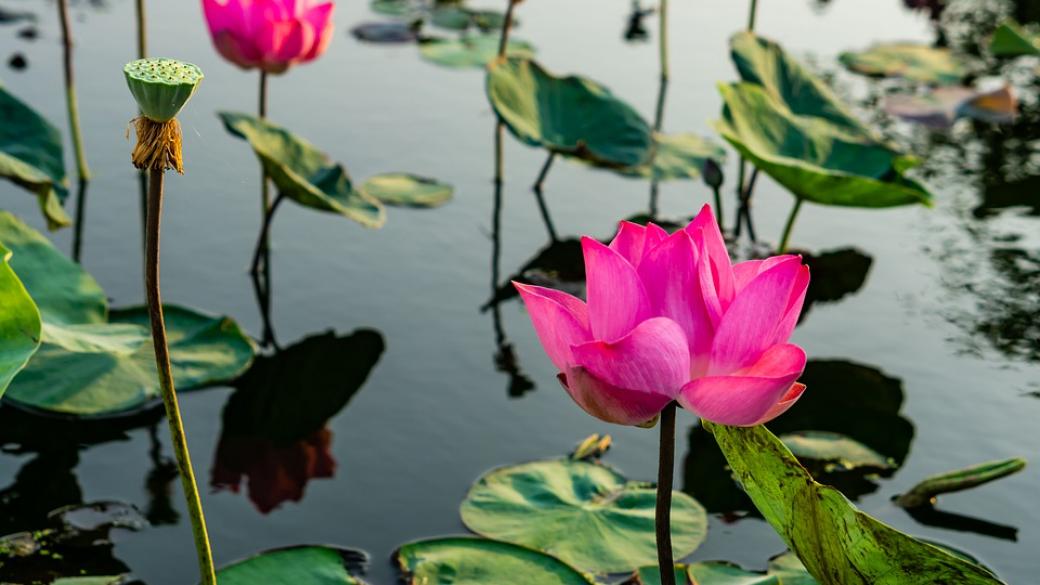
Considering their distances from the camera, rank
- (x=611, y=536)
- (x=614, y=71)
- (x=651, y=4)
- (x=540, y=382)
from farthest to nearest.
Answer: (x=651, y=4) < (x=614, y=71) < (x=540, y=382) < (x=611, y=536)

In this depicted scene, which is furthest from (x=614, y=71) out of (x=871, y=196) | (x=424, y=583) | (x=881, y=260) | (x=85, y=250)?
(x=424, y=583)

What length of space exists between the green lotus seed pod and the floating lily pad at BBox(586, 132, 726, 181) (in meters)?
1.88

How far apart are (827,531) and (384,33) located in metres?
3.04

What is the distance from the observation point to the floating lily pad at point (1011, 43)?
379cm

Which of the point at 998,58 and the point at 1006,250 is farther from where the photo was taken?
the point at 998,58

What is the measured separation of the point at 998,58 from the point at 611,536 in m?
3.11

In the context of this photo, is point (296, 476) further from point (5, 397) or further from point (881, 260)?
point (881, 260)

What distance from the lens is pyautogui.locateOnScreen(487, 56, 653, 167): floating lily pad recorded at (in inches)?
101

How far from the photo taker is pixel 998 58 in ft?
13.4

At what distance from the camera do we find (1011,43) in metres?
3.84

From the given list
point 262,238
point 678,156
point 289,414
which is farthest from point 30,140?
point 678,156

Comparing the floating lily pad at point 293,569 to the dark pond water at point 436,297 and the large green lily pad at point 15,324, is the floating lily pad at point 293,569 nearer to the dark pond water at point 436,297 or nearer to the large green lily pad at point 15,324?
→ the dark pond water at point 436,297

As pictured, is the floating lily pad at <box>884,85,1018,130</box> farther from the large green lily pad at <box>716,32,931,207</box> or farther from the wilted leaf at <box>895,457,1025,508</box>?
the wilted leaf at <box>895,457,1025,508</box>

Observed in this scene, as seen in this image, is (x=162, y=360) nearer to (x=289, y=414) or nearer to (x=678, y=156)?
(x=289, y=414)
